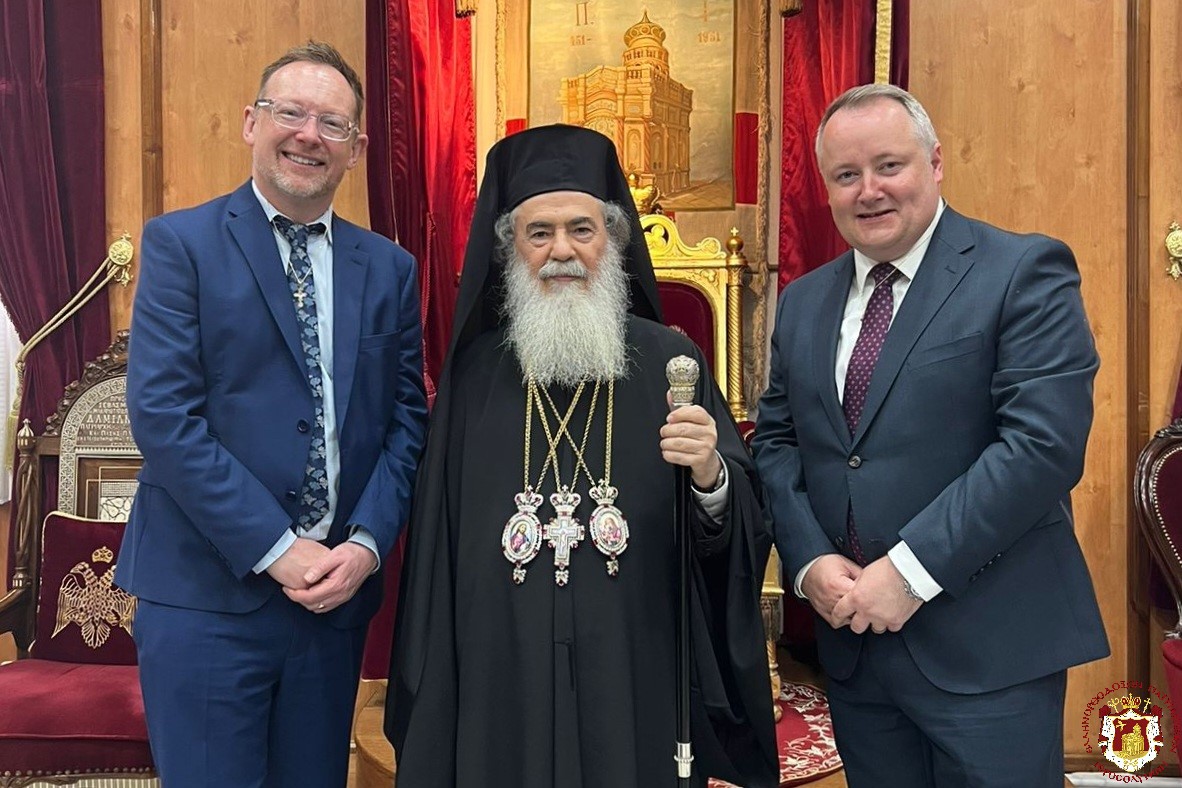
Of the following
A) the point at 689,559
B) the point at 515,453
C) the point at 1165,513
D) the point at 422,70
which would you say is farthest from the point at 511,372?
the point at 1165,513

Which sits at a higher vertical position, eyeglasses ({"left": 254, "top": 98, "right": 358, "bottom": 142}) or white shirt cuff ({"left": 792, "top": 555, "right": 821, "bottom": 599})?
eyeglasses ({"left": 254, "top": 98, "right": 358, "bottom": 142})

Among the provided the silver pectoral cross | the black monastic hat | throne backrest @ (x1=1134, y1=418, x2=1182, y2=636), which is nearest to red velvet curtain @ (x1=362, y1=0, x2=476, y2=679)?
the black monastic hat

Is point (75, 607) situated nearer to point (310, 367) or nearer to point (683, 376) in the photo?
point (310, 367)

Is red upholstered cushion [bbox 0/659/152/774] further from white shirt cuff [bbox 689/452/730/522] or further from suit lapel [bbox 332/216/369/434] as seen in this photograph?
white shirt cuff [bbox 689/452/730/522]

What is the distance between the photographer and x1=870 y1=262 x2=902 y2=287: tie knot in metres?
2.10

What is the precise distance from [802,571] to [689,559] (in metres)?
0.25

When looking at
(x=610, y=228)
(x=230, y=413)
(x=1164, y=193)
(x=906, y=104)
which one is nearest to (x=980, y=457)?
(x=906, y=104)

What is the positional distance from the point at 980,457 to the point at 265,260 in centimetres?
162

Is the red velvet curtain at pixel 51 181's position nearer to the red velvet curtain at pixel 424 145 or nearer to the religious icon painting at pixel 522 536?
the red velvet curtain at pixel 424 145

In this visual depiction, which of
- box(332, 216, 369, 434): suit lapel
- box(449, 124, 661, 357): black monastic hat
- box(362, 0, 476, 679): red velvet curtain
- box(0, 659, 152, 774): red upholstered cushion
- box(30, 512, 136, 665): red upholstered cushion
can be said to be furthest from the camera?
box(362, 0, 476, 679): red velvet curtain

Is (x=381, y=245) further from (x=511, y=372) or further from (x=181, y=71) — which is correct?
(x=181, y=71)

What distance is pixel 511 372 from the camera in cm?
236

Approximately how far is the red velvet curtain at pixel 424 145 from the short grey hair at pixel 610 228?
1767 millimetres

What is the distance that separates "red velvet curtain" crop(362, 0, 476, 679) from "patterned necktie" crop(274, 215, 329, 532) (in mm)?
1888
